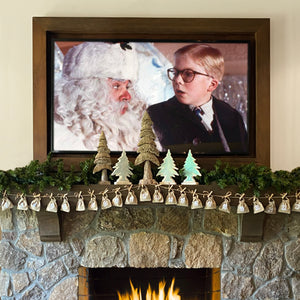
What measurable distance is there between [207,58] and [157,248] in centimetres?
130

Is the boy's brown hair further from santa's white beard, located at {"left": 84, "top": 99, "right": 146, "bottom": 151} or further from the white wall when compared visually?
santa's white beard, located at {"left": 84, "top": 99, "right": 146, "bottom": 151}

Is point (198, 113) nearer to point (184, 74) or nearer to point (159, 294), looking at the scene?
point (184, 74)

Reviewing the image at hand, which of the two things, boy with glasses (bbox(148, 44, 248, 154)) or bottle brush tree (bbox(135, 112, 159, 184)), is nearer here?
bottle brush tree (bbox(135, 112, 159, 184))

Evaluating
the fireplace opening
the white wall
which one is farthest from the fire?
the white wall

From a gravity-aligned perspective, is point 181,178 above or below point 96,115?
below

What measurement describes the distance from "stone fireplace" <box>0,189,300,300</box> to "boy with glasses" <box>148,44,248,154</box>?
447 mm

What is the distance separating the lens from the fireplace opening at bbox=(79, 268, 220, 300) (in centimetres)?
288

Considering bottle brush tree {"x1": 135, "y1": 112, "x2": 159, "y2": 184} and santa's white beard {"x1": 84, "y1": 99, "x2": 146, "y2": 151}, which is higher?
santa's white beard {"x1": 84, "y1": 99, "x2": 146, "y2": 151}

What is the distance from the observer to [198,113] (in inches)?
111

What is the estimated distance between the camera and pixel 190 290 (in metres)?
2.89

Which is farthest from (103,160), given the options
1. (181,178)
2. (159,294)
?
(159,294)

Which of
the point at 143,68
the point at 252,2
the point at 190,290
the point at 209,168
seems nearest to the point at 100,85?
the point at 143,68

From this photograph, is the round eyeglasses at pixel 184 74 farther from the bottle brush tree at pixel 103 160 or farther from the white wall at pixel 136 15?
the bottle brush tree at pixel 103 160

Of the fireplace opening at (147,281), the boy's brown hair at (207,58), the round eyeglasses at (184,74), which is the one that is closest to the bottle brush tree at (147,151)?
the round eyeglasses at (184,74)
